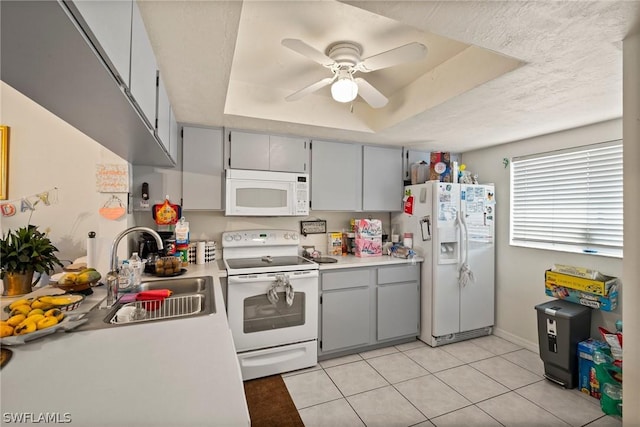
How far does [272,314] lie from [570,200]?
114 inches

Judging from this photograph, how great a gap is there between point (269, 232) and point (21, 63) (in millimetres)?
2295

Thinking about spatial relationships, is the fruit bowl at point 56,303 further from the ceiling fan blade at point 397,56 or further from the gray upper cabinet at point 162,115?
the ceiling fan blade at point 397,56

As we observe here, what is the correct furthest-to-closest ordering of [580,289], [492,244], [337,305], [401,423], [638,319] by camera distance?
[492,244]
[337,305]
[580,289]
[401,423]
[638,319]

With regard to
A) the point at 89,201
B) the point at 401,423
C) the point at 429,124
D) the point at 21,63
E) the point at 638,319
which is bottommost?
the point at 401,423

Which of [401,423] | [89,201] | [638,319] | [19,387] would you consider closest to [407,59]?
[638,319]

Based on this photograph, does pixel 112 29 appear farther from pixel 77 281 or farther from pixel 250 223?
pixel 250 223

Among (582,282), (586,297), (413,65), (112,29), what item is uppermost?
(413,65)

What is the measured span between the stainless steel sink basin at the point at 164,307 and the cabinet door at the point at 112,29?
98 cm

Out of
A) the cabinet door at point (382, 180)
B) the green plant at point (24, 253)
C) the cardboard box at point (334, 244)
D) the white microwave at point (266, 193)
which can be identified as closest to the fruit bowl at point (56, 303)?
the green plant at point (24, 253)

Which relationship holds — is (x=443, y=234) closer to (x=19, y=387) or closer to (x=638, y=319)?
(x=638, y=319)

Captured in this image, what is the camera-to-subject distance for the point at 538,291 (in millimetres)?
2928

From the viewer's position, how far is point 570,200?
8.80 ft

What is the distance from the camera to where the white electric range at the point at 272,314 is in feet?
7.77

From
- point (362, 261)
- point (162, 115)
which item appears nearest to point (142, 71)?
point (162, 115)
